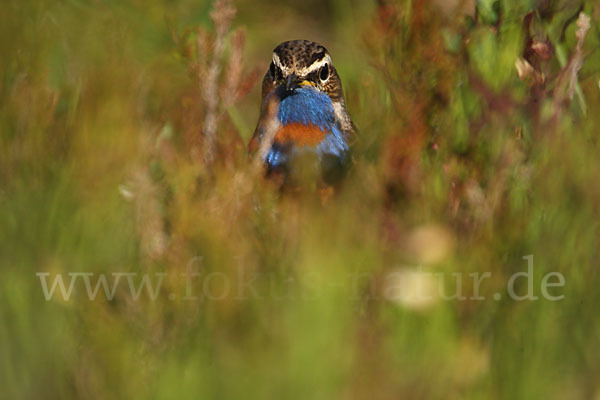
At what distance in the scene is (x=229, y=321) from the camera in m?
2.08

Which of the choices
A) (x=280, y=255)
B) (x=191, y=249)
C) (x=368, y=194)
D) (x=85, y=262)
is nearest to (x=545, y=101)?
(x=368, y=194)

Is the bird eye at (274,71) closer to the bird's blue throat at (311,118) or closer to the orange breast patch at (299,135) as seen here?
the bird's blue throat at (311,118)

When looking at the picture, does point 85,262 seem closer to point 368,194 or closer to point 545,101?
point 368,194

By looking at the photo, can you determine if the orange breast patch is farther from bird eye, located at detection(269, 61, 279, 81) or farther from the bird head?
bird eye, located at detection(269, 61, 279, 81)

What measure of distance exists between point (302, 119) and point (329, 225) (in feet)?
4.24

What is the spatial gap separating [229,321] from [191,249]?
406mm

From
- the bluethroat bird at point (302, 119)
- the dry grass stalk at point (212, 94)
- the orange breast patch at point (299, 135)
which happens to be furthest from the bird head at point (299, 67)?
the dry grass stalk at point (212, 94)

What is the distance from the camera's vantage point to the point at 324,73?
3.85 meters

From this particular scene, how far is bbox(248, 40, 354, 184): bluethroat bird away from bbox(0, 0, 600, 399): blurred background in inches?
6.1

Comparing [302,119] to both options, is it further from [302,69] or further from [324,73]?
[324,73]

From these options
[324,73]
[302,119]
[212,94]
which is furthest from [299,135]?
[212,94]

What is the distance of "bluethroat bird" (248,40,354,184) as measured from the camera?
351 cm

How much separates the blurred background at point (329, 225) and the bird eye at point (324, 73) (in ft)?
0.51

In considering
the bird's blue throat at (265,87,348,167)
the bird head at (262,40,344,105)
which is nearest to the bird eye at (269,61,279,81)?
the bird head at (262,40,344,105)
